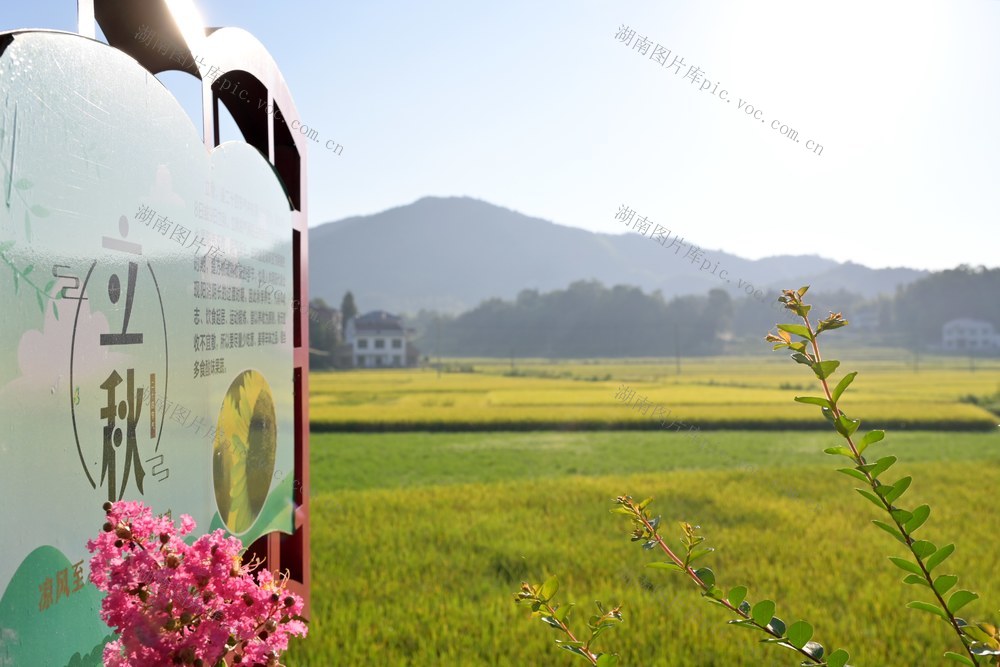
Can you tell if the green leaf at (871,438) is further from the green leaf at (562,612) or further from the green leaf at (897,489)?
the green leaf at (562,612)

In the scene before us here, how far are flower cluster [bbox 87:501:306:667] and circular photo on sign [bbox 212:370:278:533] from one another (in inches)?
51.0

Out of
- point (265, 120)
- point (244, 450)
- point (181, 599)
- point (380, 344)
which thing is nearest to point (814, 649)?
point (181, 599)

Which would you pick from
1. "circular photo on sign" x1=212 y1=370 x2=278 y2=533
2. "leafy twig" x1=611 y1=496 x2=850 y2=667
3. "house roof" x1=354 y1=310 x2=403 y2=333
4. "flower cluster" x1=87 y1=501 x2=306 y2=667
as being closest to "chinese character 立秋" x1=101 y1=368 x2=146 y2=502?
"flower cluster" x1=87 y1=501 x2=306 y2=667

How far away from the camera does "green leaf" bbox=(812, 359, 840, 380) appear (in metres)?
1.06

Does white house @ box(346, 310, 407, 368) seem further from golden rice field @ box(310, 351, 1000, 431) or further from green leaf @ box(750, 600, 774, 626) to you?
green leaf @ box(750, 600, 774, 626)

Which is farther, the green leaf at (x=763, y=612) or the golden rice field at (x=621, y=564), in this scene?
the golden rice field at (x=621, y=564)

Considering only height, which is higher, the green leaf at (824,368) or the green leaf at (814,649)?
the green leaf at (824,368)

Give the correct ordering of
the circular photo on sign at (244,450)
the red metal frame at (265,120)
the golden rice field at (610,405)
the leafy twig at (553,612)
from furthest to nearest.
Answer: the golden rice field at (610,405) < the circular photo on sign at (244,450) < the red metal frame at (265,120) < the leafy twig at (553,612)

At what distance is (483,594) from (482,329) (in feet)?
258

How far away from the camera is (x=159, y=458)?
6.88 ft

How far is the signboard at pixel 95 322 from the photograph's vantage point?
1471mm

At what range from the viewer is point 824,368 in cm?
109

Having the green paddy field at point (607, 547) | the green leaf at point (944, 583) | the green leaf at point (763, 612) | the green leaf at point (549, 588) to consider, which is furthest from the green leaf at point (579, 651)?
the green paddy field at point (607, 547)

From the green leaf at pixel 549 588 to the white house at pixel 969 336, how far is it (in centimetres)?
8432
